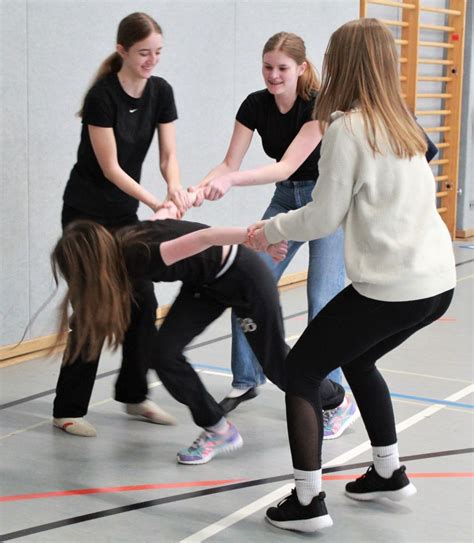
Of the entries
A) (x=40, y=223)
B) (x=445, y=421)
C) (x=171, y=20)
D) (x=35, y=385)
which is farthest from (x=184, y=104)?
(x=445, y=421)

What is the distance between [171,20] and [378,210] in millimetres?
2835

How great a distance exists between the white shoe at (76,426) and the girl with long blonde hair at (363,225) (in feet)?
3.34

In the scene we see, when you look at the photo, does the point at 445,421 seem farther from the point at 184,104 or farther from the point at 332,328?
the point at 184,104

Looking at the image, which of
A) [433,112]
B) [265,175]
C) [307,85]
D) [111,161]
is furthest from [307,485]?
[433,112]

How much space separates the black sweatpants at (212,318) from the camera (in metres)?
2.82

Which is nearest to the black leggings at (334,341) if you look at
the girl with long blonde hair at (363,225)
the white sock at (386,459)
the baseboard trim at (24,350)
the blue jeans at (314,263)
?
the girl with long blonde hair at (363,225)

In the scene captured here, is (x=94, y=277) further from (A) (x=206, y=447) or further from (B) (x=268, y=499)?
(B) (x=268, y=499)

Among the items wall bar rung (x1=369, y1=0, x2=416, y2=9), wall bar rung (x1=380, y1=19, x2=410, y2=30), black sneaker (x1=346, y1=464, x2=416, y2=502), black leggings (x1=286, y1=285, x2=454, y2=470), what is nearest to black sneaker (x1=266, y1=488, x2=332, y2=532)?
black leggings (x1=286, y1=285, x2=454, y2=470)

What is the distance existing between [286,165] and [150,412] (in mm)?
975

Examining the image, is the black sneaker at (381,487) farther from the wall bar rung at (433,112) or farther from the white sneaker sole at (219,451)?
the wall bar rung at (433,112)

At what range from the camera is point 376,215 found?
228 cm

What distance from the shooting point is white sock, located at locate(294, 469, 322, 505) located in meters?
2.41

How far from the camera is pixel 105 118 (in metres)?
3.19

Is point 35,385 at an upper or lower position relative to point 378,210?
lower
